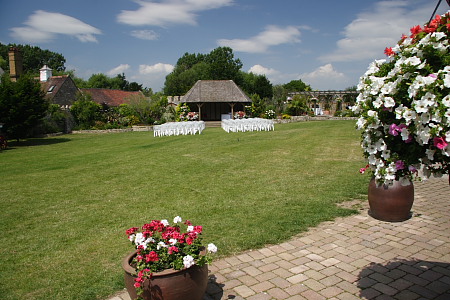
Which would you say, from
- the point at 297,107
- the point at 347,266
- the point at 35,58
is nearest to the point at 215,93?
the point at 297,107

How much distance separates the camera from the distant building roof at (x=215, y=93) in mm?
36250

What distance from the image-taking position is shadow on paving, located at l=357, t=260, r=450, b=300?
3.87 meters

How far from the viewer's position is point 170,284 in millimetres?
3197

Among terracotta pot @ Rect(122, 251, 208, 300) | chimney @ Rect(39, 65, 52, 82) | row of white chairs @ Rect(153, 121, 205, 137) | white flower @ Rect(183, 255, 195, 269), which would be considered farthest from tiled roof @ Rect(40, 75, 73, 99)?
white flower @ Rect(183, 255, 195, 269)

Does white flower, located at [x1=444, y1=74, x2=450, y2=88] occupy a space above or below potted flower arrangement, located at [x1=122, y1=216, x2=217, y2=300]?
above

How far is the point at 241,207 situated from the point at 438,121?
204 inches

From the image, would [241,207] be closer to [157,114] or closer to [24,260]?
[24,260]

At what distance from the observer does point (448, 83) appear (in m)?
2.30

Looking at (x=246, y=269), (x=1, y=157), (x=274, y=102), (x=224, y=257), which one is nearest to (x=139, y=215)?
(x=224, y=257)

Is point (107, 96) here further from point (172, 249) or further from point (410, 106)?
point (410, 106)

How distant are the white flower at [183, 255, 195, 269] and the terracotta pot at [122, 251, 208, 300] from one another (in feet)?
0.39

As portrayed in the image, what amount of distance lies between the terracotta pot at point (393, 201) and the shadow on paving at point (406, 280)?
1.56m

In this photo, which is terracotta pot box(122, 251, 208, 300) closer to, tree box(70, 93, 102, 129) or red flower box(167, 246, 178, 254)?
red flower box(167, 246, 178, 254)

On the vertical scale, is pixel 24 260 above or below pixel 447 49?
below
